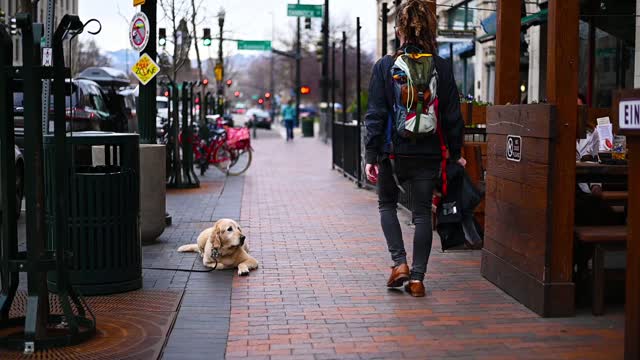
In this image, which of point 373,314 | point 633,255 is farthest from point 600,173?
point 633,255

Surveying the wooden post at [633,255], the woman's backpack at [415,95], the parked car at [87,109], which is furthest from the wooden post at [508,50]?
the parked car at [87,109]

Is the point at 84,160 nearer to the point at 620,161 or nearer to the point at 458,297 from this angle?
the point at 458,297

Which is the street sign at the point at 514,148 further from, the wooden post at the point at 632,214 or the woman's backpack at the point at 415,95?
the wooden post at the point at 632,214

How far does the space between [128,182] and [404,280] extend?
216cm

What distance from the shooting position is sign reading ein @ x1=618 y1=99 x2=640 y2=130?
13.4ft

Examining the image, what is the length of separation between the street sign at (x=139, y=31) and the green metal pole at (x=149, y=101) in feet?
0.19

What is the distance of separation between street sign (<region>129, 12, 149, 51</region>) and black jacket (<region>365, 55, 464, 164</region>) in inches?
197

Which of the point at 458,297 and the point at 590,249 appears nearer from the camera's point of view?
the point at 590,249

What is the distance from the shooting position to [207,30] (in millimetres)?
33062

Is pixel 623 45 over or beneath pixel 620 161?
over

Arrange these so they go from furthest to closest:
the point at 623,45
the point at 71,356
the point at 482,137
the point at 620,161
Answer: the point at 623,45
the point at 482,137
the point at 620,161
the point at 71,356

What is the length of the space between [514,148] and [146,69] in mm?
5659

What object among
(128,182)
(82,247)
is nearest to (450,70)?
(128,182)

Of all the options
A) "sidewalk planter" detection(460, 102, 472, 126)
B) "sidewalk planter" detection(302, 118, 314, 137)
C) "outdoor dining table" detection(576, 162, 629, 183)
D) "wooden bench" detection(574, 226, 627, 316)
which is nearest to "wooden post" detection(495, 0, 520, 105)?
"outdoor dining table" detection(576, 162, 629, 183)
